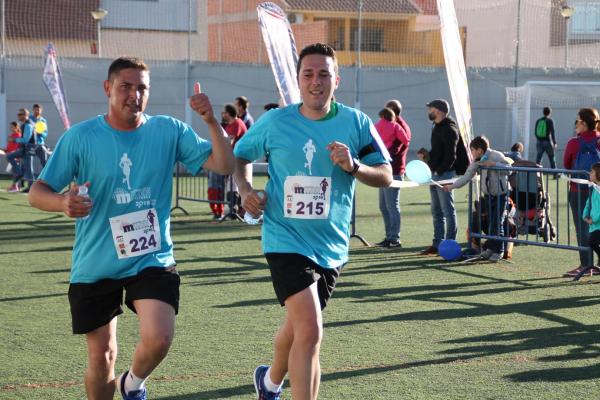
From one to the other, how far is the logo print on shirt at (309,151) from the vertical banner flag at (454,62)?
6.43 m

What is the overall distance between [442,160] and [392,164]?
3.13 ft

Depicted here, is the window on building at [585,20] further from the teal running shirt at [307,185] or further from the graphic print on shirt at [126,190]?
the graphic print on shirt at [126,190]

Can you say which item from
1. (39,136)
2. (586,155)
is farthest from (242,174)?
(39,136)

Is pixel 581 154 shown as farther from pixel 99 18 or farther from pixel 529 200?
pixel 99 18

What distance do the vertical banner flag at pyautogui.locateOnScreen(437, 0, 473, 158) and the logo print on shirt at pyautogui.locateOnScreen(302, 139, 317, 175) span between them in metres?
6.43

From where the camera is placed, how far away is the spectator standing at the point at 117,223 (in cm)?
510

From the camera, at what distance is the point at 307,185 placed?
213 inches

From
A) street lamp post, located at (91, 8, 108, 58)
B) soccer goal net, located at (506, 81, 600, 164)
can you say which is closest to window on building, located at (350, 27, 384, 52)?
soccer goal net, located at (506, 81, 600, 164)

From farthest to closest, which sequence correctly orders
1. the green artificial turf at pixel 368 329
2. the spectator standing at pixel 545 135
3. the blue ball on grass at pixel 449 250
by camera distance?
the spectator standing at pixel 545 135 → the blue ball on grass at pixel 449 250 → the green artificial turf at pixel 368 329

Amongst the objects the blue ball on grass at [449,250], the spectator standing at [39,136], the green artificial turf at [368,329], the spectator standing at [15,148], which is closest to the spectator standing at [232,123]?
the green artificial turf at [368,329]

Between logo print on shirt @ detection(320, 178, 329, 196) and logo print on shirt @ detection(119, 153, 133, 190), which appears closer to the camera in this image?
logo print on shirt @ detection(119, 153, 133, 190)

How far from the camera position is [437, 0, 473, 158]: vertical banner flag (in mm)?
11648

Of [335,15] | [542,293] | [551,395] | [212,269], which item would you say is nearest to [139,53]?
[335,15]

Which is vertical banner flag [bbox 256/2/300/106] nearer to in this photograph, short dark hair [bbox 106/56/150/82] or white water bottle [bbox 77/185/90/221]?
short dark hair [bbox 106/56/150/82]
